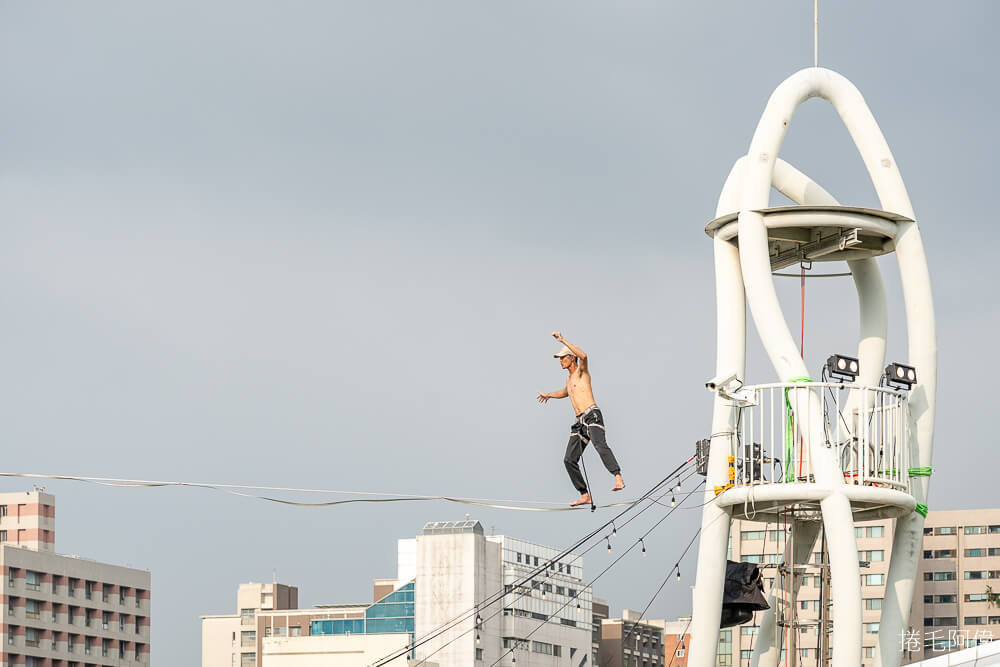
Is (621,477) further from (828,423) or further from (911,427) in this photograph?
(911,427)

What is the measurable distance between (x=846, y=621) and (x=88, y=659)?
433 ft

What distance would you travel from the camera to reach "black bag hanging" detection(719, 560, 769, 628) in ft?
93.1

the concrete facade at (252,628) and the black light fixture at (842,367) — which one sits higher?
the black light fixture at (842,367)

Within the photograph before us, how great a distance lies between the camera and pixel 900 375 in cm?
2662

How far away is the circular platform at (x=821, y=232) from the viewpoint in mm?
26531

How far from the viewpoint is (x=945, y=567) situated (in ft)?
466

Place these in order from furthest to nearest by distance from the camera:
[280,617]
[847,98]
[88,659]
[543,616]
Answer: [280,617]
[543,616]
[88,659]
[847,98]

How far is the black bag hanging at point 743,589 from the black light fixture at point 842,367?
12.6 feet

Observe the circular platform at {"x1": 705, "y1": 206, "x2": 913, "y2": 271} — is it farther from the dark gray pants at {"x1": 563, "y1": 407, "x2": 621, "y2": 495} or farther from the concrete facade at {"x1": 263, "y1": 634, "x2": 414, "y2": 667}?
the concrete facade at {"x1": 263, "y1": 634, "x2": 414, "y2": 667}

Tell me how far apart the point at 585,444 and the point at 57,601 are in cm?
12610

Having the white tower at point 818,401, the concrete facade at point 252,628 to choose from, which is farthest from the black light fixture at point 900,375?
the concrete facade at point 252,628

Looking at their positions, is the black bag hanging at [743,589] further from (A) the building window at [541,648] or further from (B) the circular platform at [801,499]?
(A) the building window at [541,648]

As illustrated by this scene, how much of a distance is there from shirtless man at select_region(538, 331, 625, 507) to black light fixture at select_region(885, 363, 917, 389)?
15.8 feet

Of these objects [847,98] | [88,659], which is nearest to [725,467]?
[847,98]
